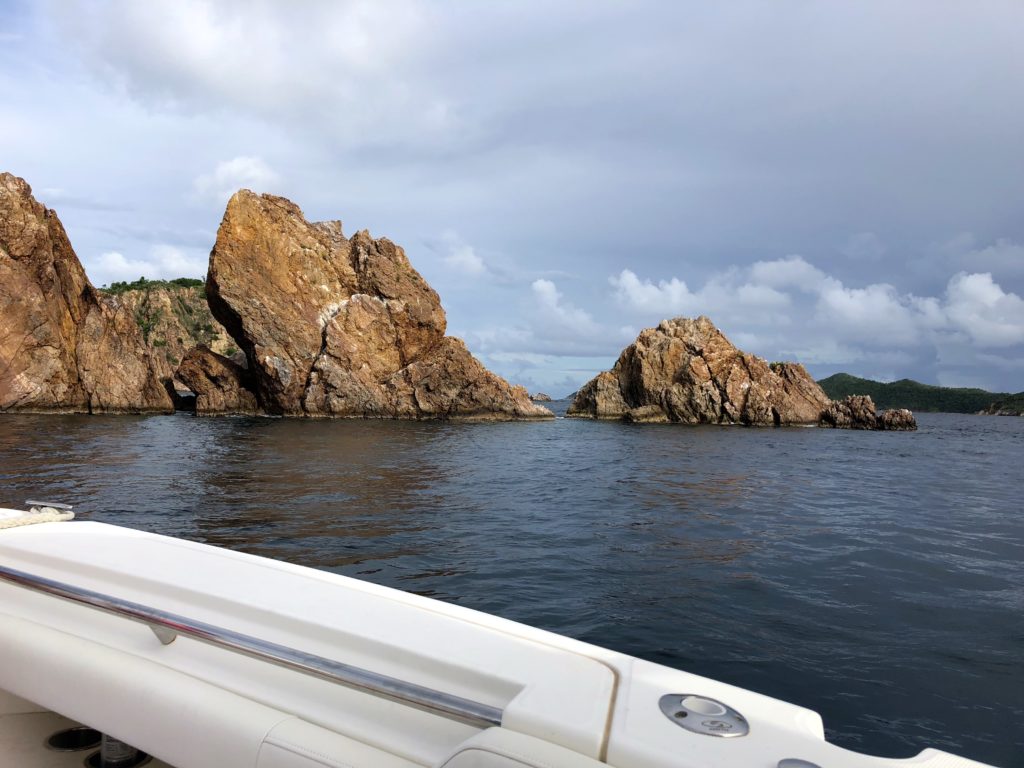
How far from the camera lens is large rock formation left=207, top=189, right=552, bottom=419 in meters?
45.6

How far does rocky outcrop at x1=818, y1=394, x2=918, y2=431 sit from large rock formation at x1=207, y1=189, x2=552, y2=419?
2746 centimetres

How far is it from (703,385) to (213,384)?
134 ft

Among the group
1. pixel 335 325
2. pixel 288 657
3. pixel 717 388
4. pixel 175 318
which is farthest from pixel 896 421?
pixel 175 318

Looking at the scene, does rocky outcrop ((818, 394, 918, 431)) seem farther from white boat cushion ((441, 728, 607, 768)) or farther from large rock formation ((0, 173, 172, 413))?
white boat cushion ((441, 728, 607, 768))

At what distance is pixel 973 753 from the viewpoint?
165 inches

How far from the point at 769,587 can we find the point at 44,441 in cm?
2440

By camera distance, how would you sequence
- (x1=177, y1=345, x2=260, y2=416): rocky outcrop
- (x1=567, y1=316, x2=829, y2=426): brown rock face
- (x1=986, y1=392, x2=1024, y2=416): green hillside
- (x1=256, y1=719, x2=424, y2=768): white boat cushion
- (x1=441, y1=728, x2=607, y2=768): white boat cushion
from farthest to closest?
1. (x1=986, y1=392, x2=1024, y2=416): green hillside
2. (x1=567, y1=316, x2=829, y2=426): brown rock face
3. (x1=177, y1=345, x2=260, y2=416): rocky outcrop
4. (x1=256, y1=719, x2=424, y2=768): white boat cushion
5. (x1=441, y1=728, x2=607, y2=768): white boat cushion

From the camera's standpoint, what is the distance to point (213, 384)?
46.6 m

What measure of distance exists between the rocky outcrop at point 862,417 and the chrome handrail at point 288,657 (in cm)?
6333

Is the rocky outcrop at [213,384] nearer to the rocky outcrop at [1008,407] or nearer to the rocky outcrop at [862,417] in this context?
the rocky outcrop at [862,417]

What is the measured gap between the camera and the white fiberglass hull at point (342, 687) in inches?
63.8

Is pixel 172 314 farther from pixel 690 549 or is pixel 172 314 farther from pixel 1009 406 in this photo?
pixel 1009 406

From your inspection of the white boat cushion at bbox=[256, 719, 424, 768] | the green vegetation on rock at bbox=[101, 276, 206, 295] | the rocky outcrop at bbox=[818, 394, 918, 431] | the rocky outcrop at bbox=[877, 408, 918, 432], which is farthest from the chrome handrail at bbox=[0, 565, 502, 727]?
the green vegetation on rock at bbox=[101, 276, 206, 295]

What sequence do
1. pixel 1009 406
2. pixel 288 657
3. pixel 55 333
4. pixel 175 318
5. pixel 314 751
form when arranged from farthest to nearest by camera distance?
pixel 1009 406, pixel 175 318, pixel 55 333, pixel 288 657, pixel 314 751
